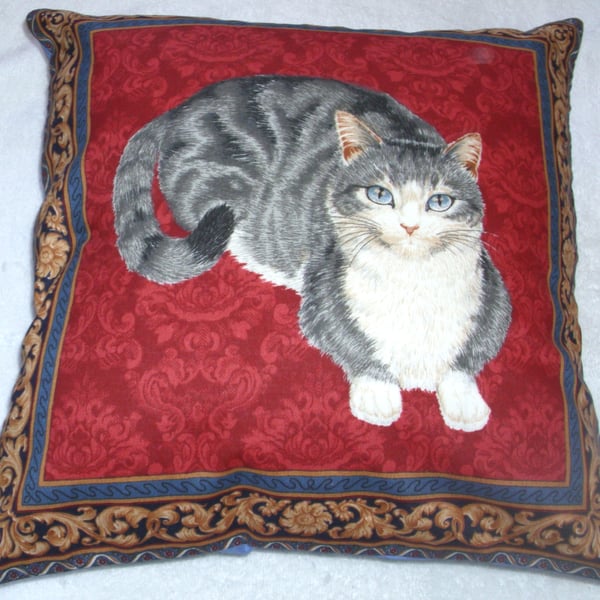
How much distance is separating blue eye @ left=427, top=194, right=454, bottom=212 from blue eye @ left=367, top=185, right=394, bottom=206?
0.13ft

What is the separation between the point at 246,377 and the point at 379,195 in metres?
0.23

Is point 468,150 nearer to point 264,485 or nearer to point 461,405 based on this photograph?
point 461,405

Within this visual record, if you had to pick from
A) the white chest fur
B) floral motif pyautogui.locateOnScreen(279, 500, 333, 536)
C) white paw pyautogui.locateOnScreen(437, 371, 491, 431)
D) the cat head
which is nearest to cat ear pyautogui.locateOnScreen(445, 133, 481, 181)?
the cat head

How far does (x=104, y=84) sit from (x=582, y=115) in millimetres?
710

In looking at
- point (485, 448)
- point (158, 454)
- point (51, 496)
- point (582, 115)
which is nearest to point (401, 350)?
point (485, 448)

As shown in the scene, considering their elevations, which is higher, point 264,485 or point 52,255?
point 52,255

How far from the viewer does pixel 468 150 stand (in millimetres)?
892

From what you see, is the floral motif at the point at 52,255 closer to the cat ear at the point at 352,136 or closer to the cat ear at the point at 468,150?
the cat ear at the point at 352,136

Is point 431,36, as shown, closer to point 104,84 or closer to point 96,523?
point 104,84

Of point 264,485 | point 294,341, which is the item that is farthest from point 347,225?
point 264,485

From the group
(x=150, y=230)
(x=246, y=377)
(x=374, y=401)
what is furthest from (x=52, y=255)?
(x=374, y=401)

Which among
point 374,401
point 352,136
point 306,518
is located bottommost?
point 306,518

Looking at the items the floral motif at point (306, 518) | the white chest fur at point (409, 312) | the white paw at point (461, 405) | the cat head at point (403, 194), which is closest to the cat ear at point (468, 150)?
the cat head at point (403, 194)

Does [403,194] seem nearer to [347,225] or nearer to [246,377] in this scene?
[347,225]
